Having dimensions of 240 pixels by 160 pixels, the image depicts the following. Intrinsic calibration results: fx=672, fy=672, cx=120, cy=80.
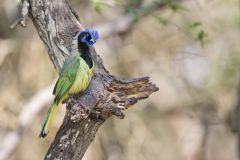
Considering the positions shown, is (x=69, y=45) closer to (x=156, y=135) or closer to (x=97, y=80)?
(x=97, y=80)

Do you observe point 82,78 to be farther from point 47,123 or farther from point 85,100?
point 47,123

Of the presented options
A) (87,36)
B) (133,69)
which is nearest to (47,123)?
(87,36)

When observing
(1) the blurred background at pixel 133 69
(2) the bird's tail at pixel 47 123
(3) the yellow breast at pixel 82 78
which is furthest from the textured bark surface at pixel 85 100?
(1) the blurred background at pixel 133 69

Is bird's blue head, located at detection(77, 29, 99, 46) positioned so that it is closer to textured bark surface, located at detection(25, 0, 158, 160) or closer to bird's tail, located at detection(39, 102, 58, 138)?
textured bark surface, located at detection(25, 0, 158, 160)

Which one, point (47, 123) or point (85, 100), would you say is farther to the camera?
point (47, 123)

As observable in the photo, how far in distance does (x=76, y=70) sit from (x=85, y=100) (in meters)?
0.29

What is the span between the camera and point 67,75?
3.61 metres

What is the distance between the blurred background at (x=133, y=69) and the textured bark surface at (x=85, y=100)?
3018 millimetres

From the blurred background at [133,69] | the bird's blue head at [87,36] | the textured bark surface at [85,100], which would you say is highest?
the blurred background at [133,69]

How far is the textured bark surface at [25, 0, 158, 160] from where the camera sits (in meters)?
3.34

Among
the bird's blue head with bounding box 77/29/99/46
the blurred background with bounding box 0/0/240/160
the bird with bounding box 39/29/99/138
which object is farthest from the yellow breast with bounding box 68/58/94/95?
the blurred background with bounding box 0/0/240/160

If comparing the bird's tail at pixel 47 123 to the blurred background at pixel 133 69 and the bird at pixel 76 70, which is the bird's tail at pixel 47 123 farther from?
the blurred background at pixel 133 69

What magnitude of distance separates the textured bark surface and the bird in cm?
5

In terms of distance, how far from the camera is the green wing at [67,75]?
11.7 ft
